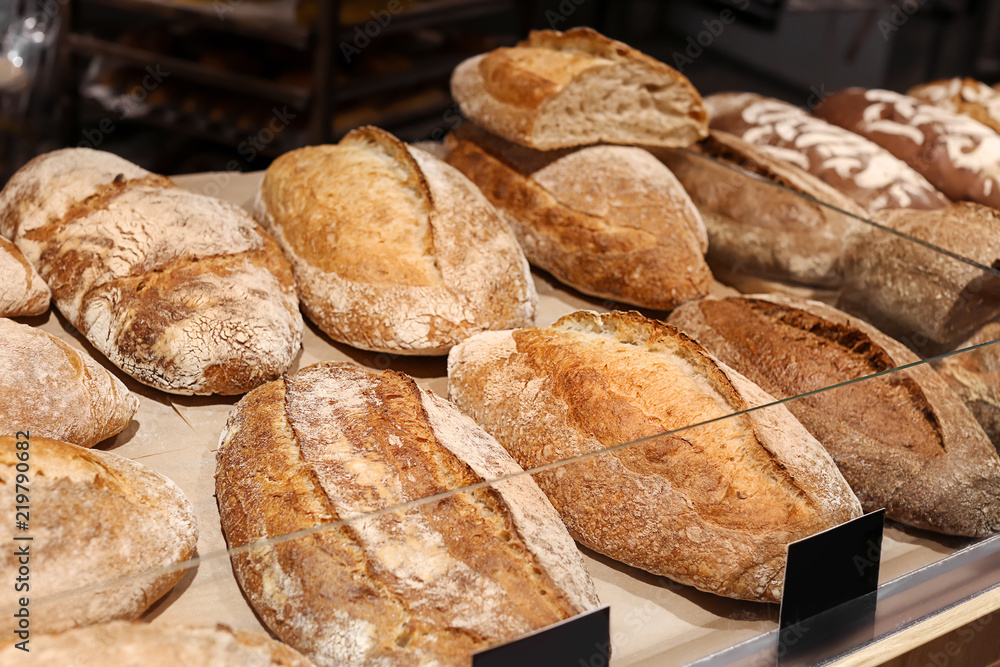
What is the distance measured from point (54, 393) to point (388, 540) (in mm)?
659

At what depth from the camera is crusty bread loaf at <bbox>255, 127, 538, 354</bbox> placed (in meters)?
1.75

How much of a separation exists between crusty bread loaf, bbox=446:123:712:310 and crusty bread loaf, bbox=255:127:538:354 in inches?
6.5

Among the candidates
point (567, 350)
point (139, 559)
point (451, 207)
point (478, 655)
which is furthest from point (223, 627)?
point (451, 207)

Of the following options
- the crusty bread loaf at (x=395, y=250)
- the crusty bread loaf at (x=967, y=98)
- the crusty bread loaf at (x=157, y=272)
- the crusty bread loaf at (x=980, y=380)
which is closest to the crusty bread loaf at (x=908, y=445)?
the crusty bread loaf at (x=980, y=380)

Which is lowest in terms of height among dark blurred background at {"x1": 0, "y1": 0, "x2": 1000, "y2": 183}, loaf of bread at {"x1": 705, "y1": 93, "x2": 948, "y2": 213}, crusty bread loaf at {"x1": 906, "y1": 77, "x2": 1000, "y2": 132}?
dark blurred background at {"x1": 0, "y1": 0, "x2": 1000, "y2": 183}

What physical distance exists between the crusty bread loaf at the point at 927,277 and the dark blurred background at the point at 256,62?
6.12 ft

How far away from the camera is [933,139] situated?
2582mm

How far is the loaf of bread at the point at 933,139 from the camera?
97.8 inches

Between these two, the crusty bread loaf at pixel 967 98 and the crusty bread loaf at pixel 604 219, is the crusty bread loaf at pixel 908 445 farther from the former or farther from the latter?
the crusty bread loaf at pixel 967 98

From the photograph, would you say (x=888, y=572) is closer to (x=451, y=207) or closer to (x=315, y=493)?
(x=315, y=493)

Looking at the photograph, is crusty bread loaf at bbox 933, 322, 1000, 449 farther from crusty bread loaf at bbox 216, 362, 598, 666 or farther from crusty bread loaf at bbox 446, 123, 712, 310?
crusty bread loaf at bbox 216, 362, 598, 666

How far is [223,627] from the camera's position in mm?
973

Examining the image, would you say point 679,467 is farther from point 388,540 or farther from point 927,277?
point 927,277

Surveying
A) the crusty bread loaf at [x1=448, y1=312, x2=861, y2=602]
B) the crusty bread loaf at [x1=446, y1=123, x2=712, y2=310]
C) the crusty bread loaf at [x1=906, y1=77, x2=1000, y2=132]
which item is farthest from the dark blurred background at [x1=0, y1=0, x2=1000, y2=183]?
the crusty bread loaf at [x1=448, y1=312, x2=861, y2=602]
